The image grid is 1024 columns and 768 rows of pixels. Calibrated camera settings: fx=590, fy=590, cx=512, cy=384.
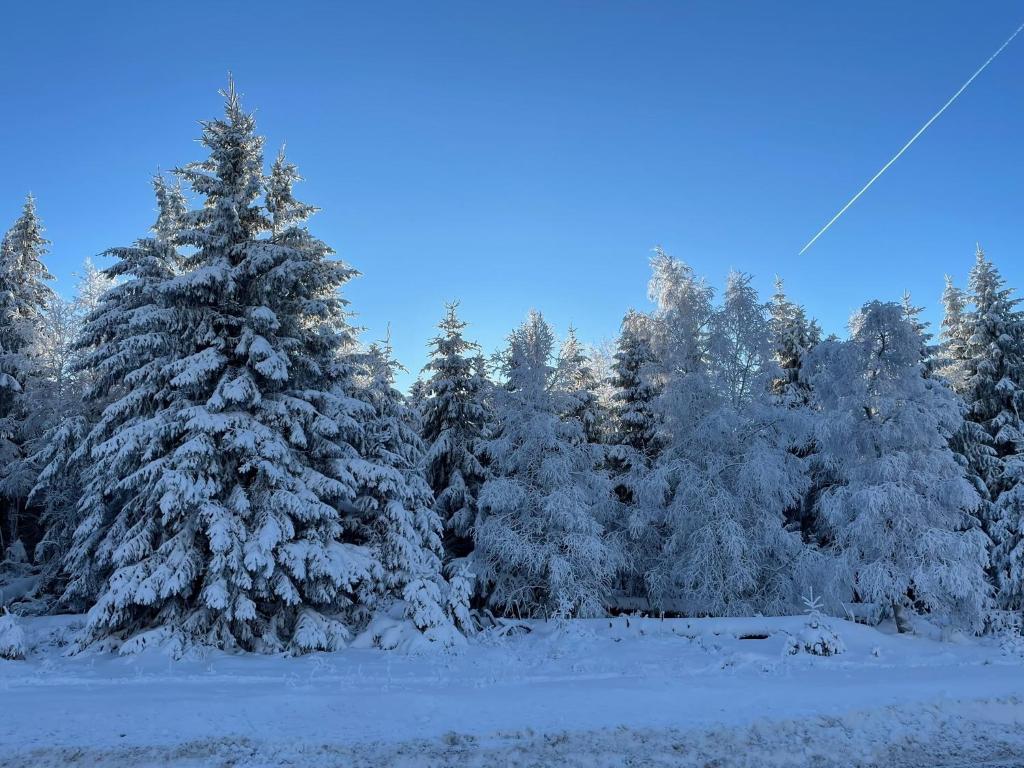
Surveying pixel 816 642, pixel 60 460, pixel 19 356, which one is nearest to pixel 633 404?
pixel 816 642

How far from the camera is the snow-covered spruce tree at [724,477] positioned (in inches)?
730

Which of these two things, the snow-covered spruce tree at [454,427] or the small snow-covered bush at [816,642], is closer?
the small snow-covered bush at [816,642]

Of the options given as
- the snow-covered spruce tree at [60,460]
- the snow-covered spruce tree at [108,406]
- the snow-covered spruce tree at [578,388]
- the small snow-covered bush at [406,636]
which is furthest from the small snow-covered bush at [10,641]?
the snow-covered spruce tree at [578,388]

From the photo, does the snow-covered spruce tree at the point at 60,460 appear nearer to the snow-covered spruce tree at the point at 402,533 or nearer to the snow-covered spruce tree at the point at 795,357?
the snow-covered spruce tree at the point at 402,533

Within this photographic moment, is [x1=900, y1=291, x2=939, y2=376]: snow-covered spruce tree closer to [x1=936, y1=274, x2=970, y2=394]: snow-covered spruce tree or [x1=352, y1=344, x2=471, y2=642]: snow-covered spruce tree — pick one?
[x1=936, y1=274, x2=970, y2=394]: snow-covered spruce tree

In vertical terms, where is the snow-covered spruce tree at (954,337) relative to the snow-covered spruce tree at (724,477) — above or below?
above

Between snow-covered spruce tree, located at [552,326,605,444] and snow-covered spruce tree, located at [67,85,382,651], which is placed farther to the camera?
→ snow-covered spruce tree, located at [552,326,605,444]

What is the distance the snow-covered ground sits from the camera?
6676mm

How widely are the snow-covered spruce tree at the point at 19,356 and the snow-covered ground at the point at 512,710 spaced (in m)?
10.7

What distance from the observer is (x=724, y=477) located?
2027 cm

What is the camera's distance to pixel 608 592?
744 inches

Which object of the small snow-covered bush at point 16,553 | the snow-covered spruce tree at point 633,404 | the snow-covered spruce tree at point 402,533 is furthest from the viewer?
the snow-covered spruce tree at point 633,404

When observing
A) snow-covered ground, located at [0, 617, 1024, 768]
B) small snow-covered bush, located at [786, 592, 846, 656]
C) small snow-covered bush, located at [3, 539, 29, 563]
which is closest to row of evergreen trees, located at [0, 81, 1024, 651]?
small snow-covered bush, located at [3, 539, 29, 563]

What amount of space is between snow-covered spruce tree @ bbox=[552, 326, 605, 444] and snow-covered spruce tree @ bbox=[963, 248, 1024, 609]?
12.4m
